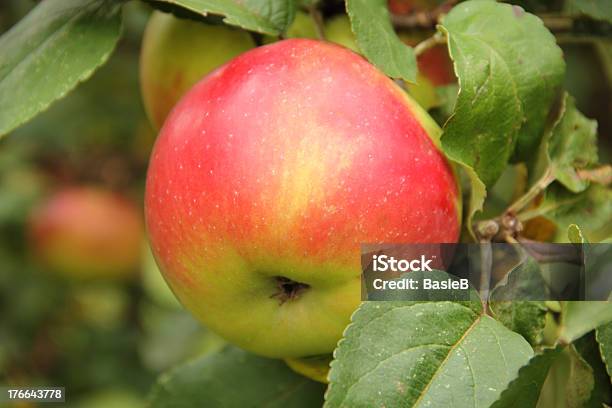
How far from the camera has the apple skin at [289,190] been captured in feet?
2.44

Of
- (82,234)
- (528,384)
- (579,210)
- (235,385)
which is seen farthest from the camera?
(82,234)

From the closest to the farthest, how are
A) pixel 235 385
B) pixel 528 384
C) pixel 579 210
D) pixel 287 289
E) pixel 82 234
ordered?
1. pixel 528 384
2. pixel 287 289
3. pixel 579 210
4. pixel 235 385
5. pixel 82 234

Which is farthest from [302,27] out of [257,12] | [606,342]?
[606,342]

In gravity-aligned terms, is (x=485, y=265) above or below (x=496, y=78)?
below

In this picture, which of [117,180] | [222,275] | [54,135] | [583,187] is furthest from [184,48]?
[117,180]

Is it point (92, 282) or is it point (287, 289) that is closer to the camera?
point (287, 289)

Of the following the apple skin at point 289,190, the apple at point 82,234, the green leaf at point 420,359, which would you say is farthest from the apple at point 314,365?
the apple at point 82,234

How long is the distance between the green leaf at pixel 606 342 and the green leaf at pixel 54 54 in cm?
55

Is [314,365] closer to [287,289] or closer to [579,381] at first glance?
[287,289]

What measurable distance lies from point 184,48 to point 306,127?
0.32 m

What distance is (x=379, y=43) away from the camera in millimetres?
840

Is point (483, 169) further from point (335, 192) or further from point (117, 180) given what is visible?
point (117, 180)

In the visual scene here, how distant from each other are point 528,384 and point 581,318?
0.40 ft

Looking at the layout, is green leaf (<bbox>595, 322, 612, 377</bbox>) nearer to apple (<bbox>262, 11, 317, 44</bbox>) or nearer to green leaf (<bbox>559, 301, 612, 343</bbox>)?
green leaf (<bbox>559, 301, 612, 343</bbox>)
